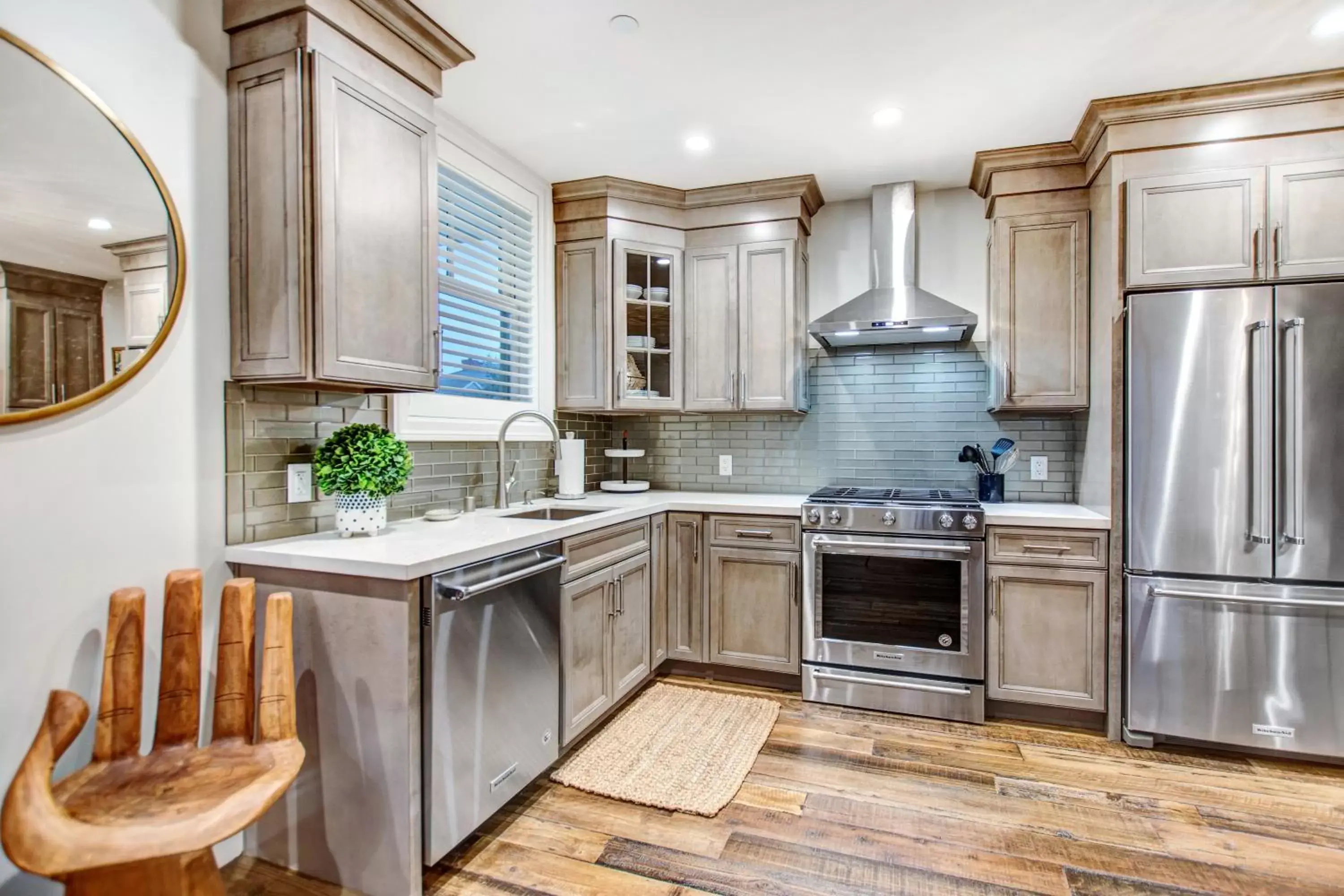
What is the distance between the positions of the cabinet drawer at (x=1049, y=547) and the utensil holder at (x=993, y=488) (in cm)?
46

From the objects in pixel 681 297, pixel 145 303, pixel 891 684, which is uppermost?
pixel 681 297

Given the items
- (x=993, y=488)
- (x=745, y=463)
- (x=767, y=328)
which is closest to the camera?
(x=993, y=488)

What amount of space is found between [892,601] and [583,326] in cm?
208

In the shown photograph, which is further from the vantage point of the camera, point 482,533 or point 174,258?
point 482,533

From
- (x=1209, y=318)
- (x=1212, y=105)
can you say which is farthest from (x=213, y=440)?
(x=1212, y=105)

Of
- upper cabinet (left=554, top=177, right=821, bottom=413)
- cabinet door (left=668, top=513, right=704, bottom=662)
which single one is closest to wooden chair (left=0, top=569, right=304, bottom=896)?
cabinet door (left=668, top=513, right=704, bottom=662)

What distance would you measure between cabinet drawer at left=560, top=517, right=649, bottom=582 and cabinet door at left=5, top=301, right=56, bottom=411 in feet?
4.73

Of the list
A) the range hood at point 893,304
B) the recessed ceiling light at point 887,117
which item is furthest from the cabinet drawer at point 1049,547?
the recessed ceiling light at point 887,117

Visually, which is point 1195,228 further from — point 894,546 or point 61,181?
point 61,181

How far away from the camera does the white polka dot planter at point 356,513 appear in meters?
2.04

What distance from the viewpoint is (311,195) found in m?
1.81

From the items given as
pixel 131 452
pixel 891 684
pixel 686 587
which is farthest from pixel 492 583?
pixel 891 684

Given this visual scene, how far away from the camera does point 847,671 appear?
10.1ft

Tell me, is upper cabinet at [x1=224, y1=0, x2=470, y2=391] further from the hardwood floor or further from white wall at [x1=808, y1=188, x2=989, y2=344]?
white wall at [x1=808, y1=188, x2=989, y2=344]
